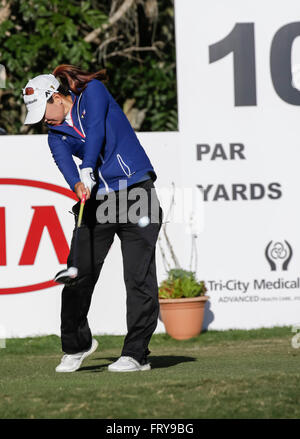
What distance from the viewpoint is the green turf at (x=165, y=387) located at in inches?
174

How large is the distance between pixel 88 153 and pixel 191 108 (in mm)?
3435

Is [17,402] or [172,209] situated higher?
[172,209]

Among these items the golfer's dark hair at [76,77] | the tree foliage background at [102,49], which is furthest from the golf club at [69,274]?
the tree foliage background at [102,49]

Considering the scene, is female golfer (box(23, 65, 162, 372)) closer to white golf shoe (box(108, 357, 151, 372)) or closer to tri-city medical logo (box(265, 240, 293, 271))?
white golf shoe (box(108, 357, 151, 372))

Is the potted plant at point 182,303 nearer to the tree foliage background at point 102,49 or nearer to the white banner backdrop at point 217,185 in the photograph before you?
the white banner backdrop at point 217,185

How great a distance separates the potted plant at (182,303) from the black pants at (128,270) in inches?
99.5

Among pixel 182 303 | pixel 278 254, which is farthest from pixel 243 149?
pixel 182 303

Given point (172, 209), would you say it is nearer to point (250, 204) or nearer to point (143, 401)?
point (250, 204)

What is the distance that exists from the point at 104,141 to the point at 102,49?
A: 8.15 metres

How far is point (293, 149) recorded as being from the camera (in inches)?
348

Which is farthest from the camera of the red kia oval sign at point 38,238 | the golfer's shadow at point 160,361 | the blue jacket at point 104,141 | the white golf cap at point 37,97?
the red kia oval sign at point 38,238

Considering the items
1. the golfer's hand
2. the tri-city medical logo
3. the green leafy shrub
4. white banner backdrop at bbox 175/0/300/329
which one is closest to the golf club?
the golfer's hand
